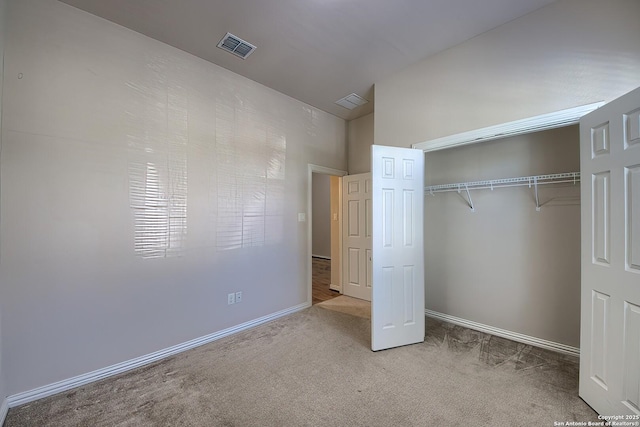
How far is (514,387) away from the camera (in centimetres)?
194

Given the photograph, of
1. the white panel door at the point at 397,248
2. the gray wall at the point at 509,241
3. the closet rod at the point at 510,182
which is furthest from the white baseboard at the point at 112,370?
the closet rod at the point at 510,182

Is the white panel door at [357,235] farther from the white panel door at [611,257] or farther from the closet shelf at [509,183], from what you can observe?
the white panel door at [611,257]

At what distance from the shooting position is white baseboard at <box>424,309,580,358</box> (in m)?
2.36

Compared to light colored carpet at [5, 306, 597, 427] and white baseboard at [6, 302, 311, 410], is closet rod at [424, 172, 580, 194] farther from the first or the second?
white baseboard at [6, 302, 311, 410]

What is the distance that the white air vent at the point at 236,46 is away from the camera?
97.4 inches

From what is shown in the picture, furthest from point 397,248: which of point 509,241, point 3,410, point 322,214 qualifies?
point 322,214

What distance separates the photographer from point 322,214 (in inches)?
319

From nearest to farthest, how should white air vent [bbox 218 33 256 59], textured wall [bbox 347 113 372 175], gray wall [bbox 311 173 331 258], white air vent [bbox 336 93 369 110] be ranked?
white air vent [bbox 218 33 256 59] → white air vent [bbox 336 93 369 110] → textured wall [bbox 347 113 372 175] → gray wall [bbox 311 173 331 258]

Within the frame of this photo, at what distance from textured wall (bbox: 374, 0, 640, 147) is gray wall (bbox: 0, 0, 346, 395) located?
1.92 metres

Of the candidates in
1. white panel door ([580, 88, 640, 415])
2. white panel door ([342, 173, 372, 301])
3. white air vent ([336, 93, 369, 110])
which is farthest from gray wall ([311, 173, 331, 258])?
white panel door ([580, 88, 640, 415])

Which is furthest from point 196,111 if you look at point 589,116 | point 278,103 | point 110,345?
point 589,116

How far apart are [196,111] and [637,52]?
3775 millimetres

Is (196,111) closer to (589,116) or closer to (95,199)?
(95,199)

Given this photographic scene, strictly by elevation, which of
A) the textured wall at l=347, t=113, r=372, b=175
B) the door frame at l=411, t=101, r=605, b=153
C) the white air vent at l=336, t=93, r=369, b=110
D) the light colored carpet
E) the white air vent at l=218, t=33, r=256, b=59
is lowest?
the light colored carpet
